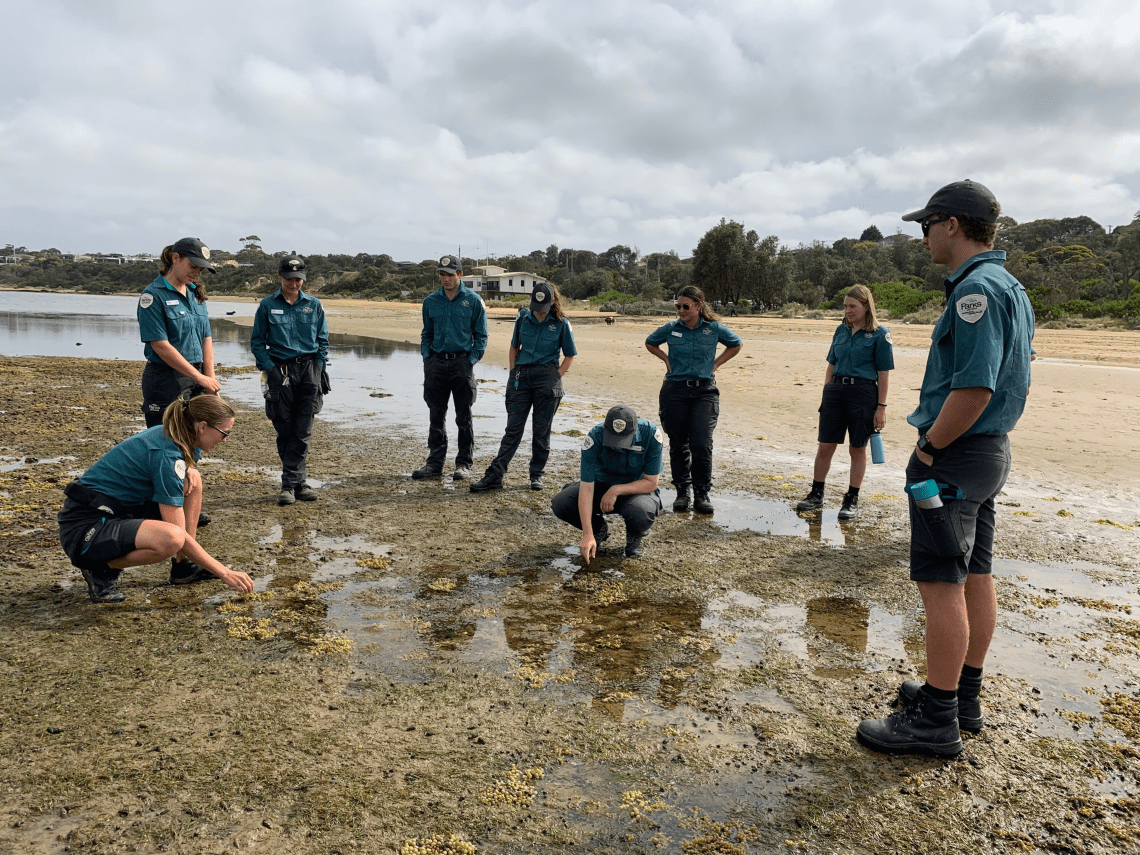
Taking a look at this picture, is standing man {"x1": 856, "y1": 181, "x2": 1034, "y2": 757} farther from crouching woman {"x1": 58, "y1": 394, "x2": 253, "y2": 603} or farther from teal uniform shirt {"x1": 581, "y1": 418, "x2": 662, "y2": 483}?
crouching woman {"x1": 58, "y1": 394, "x2": 253, "y2": 603}

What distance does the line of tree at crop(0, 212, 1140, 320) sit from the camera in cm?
4162

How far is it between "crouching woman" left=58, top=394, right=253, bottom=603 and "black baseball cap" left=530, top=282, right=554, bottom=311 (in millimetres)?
3598

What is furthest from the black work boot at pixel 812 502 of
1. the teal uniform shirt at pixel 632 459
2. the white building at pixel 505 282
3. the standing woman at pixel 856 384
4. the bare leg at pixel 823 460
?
the white building at pixel 505 282

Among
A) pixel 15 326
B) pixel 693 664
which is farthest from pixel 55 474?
pixel 15 326

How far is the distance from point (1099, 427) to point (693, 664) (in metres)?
10.1

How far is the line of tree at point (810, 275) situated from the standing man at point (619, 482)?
4.17 meters

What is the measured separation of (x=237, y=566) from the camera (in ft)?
16.0

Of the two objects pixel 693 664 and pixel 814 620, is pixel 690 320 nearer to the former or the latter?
pixel 814 620

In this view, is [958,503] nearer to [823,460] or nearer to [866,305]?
[866,305]

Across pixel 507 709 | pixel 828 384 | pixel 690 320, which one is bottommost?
pixel 507 709

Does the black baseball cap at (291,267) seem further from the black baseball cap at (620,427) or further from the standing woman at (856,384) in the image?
the standing woman at (856,384)

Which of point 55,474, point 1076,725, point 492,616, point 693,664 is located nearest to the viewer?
point 1076,725

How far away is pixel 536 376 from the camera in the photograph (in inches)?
289

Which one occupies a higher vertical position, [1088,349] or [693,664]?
[1088,349]
